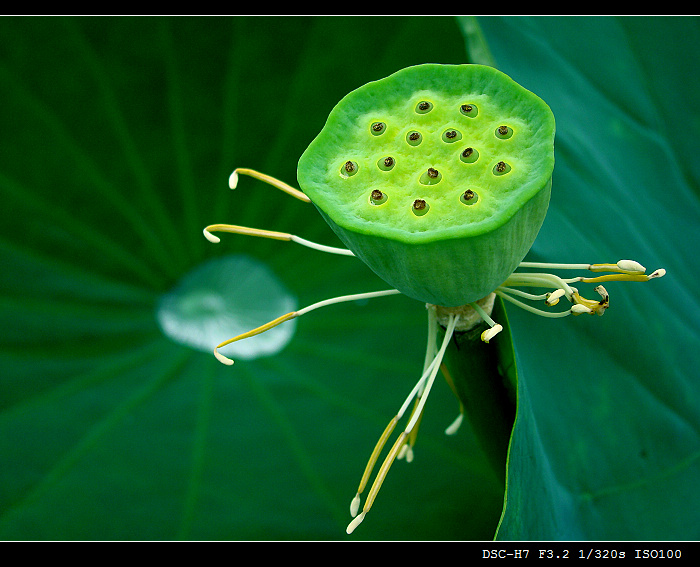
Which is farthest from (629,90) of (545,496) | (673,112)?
(545,496)

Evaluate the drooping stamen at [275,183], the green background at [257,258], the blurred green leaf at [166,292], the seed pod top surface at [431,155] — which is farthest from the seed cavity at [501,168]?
the blurred green leaf at [166,292]

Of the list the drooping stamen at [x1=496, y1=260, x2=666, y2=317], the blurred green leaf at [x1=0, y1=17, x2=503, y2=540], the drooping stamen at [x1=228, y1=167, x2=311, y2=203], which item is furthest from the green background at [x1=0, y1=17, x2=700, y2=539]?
the drooping stamen at [x1=228, y1=167, x2=311, y2=203]

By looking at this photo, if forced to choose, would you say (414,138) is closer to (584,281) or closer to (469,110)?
(469,110)

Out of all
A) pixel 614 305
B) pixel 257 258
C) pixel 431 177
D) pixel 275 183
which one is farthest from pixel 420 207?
pixel 257 258

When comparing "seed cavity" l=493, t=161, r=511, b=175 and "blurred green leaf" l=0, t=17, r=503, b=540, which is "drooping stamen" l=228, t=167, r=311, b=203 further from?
"blurred green leaf" l=0, t=17, r=503, b=540

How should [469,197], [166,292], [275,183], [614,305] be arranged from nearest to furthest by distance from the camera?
[469,197] → [275,183] → [614,305] → [166,292]

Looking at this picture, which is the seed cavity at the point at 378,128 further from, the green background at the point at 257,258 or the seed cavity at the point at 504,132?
the green background at the point at 257,258

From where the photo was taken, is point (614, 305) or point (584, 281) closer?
point (584, 281)
